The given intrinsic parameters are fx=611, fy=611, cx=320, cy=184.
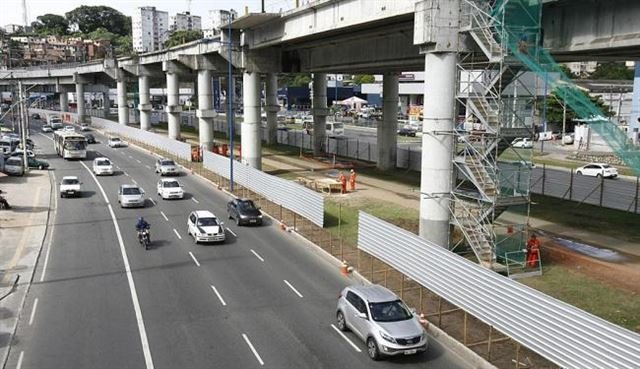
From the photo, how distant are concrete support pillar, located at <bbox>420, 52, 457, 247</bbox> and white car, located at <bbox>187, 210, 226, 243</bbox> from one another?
10874 millimetres

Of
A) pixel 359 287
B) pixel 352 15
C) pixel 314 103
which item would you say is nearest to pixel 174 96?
pixel 314 103

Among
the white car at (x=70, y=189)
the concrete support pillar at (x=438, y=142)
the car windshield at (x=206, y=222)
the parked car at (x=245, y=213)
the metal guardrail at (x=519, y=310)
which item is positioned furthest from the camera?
the white car at (x=70, y=189)

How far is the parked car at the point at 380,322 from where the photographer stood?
17719 mm

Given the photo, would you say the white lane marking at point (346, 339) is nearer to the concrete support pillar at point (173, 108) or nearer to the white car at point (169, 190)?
the white car at point (169, 190)

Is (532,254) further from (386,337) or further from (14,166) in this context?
(14,166)

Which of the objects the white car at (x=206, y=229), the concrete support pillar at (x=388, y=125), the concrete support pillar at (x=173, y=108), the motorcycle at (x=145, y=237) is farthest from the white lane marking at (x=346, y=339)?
the concrete support pillar at (x=173, y=108)

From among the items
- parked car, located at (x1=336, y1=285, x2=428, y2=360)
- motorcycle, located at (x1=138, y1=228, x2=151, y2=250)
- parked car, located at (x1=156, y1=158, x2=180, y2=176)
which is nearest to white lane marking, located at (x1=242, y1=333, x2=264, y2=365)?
parked car, located at (x1=336, y1=285, x2=428, y2=360)

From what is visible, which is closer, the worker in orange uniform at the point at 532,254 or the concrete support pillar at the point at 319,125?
the worker in orange uniform at the point at 532,254

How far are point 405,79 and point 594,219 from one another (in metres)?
129

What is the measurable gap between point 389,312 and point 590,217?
1008 inches

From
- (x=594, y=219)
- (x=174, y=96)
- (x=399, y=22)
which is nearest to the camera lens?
(x=399, y=22)

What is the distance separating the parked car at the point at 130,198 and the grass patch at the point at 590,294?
89.4 ft

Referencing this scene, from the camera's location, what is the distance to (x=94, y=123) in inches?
4865

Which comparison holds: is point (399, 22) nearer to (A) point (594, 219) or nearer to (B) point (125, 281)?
(A) point (594, 219)
